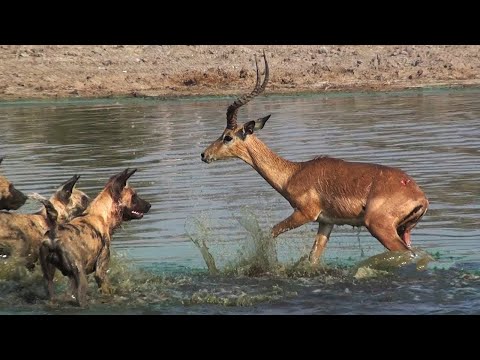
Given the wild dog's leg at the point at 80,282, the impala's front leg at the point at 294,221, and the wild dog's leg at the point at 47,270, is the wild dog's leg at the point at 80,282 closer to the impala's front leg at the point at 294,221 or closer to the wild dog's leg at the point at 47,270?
the wild dog's leg at the point at 47,270

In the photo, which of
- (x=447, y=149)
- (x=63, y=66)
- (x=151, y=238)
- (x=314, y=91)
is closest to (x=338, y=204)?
(x=151, y=238)

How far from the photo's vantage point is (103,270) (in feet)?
40.9

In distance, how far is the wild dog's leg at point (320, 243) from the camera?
45.8 feet

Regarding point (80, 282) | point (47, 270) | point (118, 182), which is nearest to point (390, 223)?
point (118, 182)

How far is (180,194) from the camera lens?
19.3m

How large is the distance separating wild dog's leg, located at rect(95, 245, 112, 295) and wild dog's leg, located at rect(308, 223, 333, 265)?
101 inches

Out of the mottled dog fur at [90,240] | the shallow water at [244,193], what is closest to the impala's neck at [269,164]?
the shallow water at [244,193]

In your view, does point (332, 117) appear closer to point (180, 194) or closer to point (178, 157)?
point (178, 157)

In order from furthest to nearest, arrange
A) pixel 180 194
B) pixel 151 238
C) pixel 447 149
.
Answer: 1. pixel 447 149
2. pixel 180 194
3. pixel 151 238

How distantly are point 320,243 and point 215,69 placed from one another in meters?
23.6

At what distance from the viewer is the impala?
1333 centimetres

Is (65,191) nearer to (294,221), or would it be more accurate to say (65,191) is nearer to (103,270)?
(103,270)

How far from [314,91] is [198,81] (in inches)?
140

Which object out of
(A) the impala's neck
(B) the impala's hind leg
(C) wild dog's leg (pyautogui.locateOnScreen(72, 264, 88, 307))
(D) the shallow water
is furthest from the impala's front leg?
(C) wild dog's leg (pyautogui.locateOnScreen(72, 264, 88, 307))
